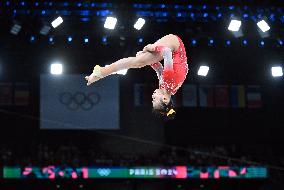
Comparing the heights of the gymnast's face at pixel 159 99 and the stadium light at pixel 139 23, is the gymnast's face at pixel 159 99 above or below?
below

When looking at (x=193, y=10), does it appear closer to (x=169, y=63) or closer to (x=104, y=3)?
(x=104, y=3)

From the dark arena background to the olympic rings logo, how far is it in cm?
3

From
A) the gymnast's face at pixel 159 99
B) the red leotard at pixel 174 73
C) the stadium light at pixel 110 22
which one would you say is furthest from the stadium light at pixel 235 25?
the gymnast's face at pixel 159 99

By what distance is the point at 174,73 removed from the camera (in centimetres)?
481

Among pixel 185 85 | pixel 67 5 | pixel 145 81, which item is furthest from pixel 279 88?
pixel 67 5

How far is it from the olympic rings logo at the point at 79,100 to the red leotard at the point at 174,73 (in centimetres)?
1022

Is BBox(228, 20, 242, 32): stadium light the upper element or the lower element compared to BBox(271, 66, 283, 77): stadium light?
upper

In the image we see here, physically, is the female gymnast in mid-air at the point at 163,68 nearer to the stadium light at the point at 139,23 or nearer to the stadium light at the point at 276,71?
the stadium light at the point at 139,23

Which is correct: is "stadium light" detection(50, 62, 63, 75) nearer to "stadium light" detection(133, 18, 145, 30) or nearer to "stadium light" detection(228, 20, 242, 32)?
"stadium light" detection(133, 18, 145, 30)

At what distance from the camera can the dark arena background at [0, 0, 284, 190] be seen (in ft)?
44.9

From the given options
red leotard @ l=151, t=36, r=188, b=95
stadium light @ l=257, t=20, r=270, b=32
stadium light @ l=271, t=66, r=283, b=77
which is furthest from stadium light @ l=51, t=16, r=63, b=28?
red leotard @ l=151, t=36, r=188, b=95

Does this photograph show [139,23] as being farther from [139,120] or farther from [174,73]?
[139,120]

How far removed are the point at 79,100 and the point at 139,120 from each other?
7.87 ft

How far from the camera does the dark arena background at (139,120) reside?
13678 millimetres
